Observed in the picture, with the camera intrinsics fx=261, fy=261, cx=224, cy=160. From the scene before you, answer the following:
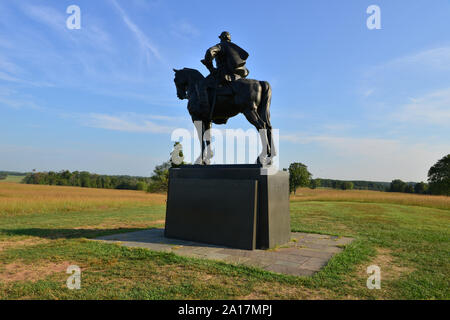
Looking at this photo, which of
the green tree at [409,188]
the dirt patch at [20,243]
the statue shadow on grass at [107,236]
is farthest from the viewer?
the green tree at [409,188]

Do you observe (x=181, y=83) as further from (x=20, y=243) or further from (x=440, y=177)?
(x=440, y=177)

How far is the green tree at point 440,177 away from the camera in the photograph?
1531 inches

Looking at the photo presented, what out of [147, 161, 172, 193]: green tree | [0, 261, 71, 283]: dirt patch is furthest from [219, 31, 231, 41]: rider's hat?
[147, 161, 172, 193]: green tree

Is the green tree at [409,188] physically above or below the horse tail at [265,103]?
below

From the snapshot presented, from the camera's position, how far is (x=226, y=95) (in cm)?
695

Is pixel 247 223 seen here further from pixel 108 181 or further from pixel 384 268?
pixel 108 181

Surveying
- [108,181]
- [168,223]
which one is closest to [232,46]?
[168,223]

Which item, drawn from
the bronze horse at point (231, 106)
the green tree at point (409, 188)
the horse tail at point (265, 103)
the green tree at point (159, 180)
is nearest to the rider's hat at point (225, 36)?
the bronze horse at point (231, 106)

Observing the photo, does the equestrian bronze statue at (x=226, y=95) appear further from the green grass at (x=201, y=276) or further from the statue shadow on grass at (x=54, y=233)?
the statue shadow on grass at (x=54, y=233)

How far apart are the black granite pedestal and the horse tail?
1.37m

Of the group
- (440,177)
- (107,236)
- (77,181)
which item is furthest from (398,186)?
(77,181)

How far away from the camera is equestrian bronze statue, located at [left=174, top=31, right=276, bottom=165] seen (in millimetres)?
6680

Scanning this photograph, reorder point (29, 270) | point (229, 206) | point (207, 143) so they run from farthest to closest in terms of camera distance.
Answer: point (207, 143)
point (229, 206)
point (29, 270)

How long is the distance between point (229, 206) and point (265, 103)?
2824 millimetres
